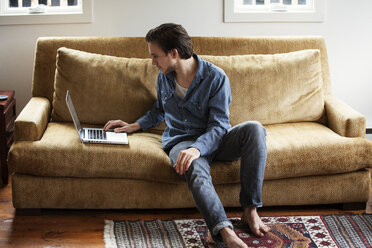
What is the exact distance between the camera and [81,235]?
256 centimetres

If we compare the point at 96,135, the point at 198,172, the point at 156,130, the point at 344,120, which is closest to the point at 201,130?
the point at 198,172

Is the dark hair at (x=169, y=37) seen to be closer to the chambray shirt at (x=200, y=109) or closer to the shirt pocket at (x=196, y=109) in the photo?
the chambray shirt at (x=200, y=109)

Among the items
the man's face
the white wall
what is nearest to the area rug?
the man's face

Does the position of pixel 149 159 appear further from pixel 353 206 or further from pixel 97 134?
pixel 353 206

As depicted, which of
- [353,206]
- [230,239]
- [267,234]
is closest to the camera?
[230,239]

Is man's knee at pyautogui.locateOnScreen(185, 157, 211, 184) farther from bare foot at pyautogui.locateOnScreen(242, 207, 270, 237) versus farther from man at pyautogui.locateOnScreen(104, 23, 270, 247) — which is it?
bare foot at pyautogui.locateOnScreen(242, 207, 270, 237)

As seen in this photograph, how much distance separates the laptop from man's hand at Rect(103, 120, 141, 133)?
4 centimetres

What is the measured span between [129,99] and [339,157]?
1.21 metres

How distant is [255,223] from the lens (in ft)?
8.30

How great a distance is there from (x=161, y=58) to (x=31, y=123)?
0.75 m

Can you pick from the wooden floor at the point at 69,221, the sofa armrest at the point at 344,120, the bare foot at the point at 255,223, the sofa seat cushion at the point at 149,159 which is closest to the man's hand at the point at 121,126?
the sofa seat cushion at the point at 149,159

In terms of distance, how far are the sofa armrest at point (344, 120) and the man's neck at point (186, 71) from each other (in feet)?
A: 2.93

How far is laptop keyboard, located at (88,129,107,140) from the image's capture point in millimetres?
2771

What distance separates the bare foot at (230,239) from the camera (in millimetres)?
2253
